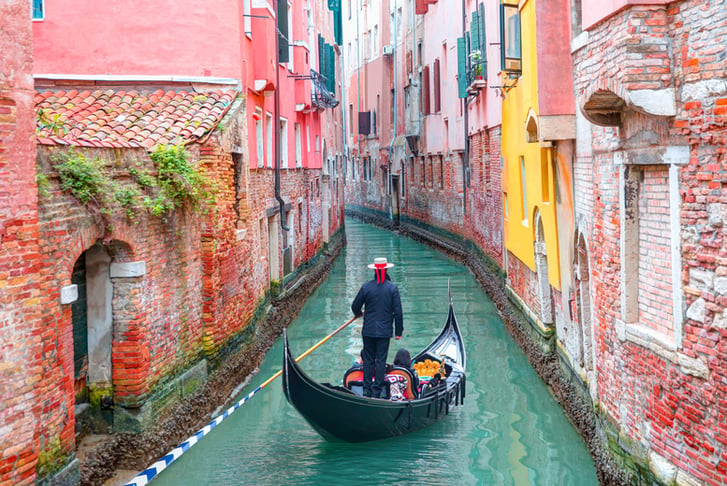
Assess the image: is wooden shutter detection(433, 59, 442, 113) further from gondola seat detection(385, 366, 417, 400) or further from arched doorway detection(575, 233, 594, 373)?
gondola seat detection(385, 366, 417, 400)

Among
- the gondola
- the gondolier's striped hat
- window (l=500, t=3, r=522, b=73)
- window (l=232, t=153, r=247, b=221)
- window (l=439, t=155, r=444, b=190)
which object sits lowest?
the gondola

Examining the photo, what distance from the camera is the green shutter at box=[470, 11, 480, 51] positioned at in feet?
50.8

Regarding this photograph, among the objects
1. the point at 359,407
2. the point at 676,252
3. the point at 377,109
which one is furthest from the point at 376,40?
the point at 676,252

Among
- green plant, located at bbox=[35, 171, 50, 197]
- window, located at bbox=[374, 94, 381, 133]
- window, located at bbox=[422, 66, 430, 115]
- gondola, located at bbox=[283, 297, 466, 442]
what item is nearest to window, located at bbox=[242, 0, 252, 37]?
gondola, located at bbox=[283, 297, 466, 442]

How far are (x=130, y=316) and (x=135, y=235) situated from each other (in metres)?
0.65

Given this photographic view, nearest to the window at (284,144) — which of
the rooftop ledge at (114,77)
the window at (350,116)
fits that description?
the rooftop ledge at (114,77)

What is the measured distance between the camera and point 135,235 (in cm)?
701

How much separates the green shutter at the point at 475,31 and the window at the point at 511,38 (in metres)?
4.87

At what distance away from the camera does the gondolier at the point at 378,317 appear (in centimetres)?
801

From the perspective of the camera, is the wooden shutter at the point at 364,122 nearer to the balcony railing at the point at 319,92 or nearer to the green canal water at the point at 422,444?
the balcony railing at the point at 319,92

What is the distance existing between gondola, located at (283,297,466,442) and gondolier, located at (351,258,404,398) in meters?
0.29

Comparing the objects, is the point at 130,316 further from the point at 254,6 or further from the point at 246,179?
the point at 254,6

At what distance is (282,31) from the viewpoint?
44.7 feet

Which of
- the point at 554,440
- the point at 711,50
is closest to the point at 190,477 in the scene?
the point at 554,440
